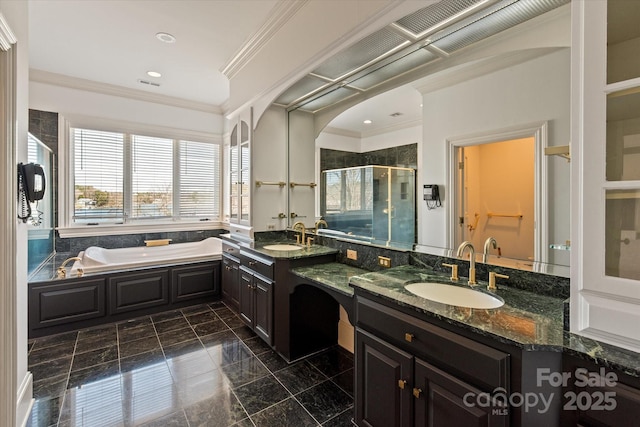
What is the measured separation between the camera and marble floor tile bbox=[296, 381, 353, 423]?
6.22 ft

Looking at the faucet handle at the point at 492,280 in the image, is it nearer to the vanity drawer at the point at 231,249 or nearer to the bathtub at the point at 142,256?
the vanity drawer at the point at 231,249

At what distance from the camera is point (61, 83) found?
3.80m

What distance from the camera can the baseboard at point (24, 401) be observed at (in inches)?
67.5

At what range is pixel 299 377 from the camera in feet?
7.49

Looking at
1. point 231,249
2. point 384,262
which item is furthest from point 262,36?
point 384,262

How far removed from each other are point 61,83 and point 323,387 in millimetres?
4833

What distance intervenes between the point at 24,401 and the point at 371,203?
2.98 metres

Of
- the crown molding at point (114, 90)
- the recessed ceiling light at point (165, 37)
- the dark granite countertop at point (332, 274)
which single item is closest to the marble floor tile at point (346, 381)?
the dark granite countertop at point (332, 274)

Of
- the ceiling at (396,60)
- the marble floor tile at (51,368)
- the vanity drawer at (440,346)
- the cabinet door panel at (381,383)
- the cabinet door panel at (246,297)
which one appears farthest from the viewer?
the cabinet door panel at (246,297)

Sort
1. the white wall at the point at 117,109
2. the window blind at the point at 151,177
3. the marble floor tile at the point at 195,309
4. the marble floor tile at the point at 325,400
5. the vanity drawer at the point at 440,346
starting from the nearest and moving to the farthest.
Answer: the vanity drawer at the point at 440,346, the marble floor tile at the point at 325,400, the marble floor tile at the point at 195,309, the white wall at the point at 117,109, the window blind at the point at 151,177

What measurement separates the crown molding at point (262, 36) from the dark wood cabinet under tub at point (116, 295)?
2533 mm

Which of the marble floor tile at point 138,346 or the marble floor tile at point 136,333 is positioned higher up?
the marble floor tile at point 136,333

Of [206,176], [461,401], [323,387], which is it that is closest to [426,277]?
[461,401]

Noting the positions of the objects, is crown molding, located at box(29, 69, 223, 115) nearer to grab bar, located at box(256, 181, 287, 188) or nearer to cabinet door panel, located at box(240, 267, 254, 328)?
grab bar, located at box(256, 181, 287, 188)
